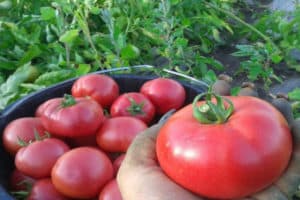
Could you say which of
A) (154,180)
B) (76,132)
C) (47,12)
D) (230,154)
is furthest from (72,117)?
(47,12)

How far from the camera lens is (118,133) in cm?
122

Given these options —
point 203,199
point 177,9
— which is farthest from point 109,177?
point 177,9

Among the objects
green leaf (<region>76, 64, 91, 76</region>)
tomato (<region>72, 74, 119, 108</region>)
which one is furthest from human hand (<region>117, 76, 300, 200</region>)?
green leaf (<region>76, 64, 91, 76</region>)

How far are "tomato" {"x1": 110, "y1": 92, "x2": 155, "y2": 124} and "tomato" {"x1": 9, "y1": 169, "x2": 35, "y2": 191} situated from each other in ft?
0.96

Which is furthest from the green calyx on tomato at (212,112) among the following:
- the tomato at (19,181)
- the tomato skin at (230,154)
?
the tomato at (19,181)

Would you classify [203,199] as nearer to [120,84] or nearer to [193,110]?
[193,110]

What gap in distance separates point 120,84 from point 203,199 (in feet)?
2.56

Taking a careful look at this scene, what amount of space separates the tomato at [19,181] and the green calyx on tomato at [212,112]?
1.87 ft

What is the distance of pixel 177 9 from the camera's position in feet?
7.58

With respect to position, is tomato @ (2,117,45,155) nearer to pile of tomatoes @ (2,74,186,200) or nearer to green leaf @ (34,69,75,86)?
pile of tomatoes @ (2,74,186,200)

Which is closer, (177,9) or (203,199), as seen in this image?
(203,199)

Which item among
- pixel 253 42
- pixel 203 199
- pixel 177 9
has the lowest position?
pixel 253 42

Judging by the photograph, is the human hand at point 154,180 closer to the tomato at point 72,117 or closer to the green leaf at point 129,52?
the tomato at point 72,117

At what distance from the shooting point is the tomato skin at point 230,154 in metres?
0.79
